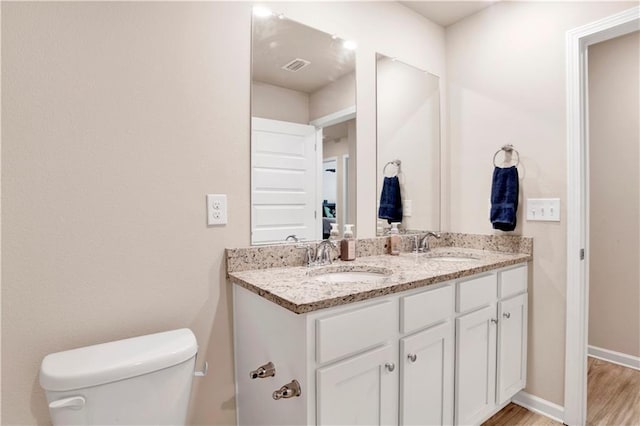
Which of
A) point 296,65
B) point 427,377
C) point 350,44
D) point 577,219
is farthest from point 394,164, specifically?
point 427,377

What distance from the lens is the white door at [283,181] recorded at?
1573 millimetres

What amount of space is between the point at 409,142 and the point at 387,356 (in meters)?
1.41

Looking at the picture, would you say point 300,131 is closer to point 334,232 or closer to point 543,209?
point 334,232

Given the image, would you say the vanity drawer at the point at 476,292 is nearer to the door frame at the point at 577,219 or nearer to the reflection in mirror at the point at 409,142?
the door frame at the point at 577,219

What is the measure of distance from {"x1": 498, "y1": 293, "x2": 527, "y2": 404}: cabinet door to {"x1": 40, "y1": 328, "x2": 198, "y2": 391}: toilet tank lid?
1.53 m

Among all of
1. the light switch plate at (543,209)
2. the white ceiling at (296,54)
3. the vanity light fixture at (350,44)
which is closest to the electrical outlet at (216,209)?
the white ceiling at (296,54)

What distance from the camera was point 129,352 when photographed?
110 cm

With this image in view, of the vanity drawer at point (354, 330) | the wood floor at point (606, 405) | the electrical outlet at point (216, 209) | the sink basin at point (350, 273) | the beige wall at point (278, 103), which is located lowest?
the wood floor at point (606, 405)

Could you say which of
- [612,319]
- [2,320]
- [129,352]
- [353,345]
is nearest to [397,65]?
[353,345]

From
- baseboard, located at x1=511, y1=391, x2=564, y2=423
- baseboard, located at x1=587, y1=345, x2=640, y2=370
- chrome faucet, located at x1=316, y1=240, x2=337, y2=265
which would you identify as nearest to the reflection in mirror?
chrome faucet, located at x1=316, y1=240, x2=337, y2=265

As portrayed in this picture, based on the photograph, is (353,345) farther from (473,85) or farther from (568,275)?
(473,85)

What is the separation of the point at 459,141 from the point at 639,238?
1451 mm

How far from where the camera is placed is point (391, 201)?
82.5 inches

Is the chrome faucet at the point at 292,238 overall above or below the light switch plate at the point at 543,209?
below
